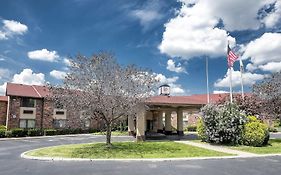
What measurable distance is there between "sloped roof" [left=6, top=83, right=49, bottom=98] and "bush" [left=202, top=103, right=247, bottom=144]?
81.9 feet

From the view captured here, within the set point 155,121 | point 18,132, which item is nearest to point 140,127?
point 155,121

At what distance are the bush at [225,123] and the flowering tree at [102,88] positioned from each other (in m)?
6.97

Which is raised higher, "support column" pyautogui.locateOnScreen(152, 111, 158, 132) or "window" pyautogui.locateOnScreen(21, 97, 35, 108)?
"window" pyautogui.locateOnScreen(21, 97, 35, 108)

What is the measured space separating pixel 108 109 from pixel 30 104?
27.5m

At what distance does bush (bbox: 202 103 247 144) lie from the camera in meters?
22.5

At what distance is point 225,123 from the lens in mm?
22453

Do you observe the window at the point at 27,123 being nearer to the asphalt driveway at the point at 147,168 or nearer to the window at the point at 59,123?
the window at the point at 59,123

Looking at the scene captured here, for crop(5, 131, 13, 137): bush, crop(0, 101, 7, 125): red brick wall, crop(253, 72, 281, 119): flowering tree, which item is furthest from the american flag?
crop(0, 101, 7, 125): red brick wall

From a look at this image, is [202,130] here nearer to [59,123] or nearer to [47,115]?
[59,123]

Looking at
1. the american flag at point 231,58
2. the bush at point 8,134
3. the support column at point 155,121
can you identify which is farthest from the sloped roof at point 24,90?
the american flag at point 231,58

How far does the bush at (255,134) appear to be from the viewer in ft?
71.6

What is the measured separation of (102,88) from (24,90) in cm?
2924

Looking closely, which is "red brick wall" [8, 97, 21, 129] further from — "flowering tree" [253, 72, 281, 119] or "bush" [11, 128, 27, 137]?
"flowering tree" [253, 72, 281, 119]

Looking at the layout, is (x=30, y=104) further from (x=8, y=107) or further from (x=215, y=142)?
(x=215, y=142)
